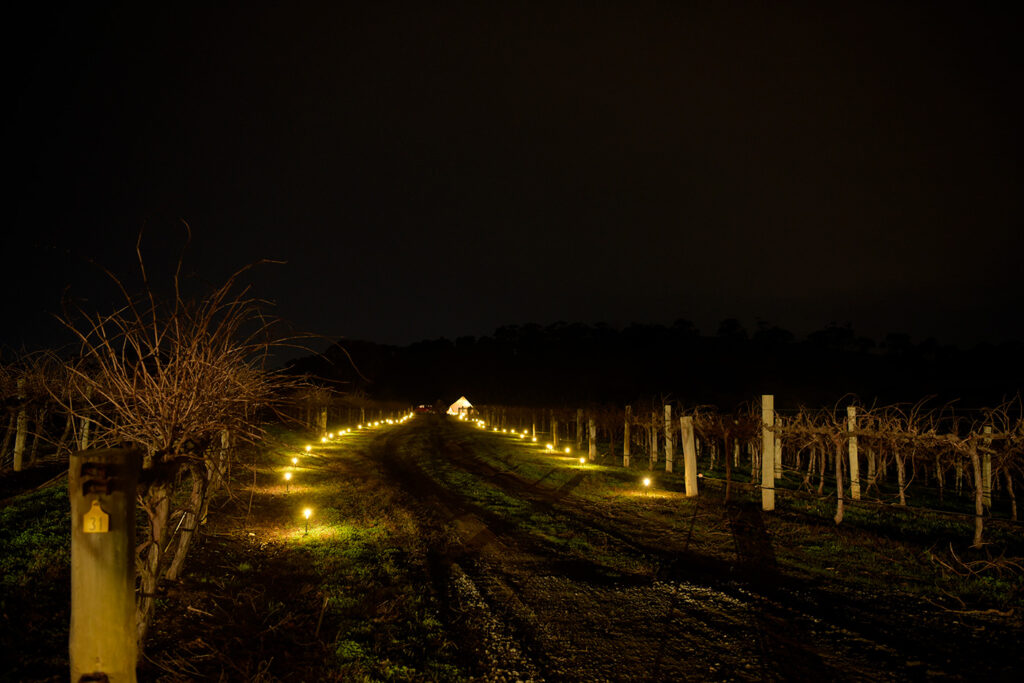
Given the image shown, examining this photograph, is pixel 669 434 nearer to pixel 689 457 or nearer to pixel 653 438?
pixel 653 438

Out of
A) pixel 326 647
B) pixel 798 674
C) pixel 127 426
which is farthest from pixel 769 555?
pixel 127 426

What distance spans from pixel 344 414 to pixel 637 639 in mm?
48172

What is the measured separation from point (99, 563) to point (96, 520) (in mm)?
269

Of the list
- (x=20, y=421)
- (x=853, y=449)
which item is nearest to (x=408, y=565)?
(x=853, y=449)

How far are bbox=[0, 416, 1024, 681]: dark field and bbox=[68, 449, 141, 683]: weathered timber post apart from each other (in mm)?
1240

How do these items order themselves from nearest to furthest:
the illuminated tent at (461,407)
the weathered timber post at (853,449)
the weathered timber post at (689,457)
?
the weathered timber post at (853,449) < the weathered timber post at (689,457) < the illuminated tent at (461,407)

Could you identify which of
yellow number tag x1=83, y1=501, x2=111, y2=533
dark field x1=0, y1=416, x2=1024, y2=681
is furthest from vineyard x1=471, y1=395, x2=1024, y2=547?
yellow number tag x1=83, y1=501, x2=111, y2=533

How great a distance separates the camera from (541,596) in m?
7.06

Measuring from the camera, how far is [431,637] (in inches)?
228

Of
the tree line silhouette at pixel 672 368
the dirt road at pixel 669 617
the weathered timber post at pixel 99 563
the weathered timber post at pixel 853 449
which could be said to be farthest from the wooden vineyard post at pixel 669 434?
the tree line silhouette at pixel 672 368

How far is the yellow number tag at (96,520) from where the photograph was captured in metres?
3.39

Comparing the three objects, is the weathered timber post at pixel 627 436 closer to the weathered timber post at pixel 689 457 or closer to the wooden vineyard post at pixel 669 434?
the wooden vineyard post at pixel 669 434

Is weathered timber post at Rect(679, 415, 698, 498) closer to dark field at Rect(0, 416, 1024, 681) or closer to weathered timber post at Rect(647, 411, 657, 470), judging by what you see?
dark field at Rect(0, 416, 1024, 681)

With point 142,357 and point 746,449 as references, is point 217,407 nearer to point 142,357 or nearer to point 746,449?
point 142,357
